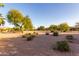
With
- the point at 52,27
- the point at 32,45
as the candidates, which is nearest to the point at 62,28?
the point at 52,27

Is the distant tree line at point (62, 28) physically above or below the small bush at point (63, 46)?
above

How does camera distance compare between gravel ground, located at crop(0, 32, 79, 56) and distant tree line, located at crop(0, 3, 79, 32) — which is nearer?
gravel ground, located at crop(0, 32, 79, 56)

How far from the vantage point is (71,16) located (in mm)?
3896

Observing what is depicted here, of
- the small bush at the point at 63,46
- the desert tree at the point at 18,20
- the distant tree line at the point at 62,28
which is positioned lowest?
the small bush at the point at 63,46

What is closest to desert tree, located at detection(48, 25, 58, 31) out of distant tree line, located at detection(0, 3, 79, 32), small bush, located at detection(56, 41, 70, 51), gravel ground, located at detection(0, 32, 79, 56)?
distant tree line, located at detection(0, 3, 79, 32)

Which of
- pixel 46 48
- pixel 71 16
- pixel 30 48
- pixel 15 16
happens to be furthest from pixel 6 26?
pixel 71 16

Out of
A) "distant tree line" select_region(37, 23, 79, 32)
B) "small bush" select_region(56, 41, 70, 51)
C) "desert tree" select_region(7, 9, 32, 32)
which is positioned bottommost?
"small bush" select_region(56, 41, 70, 51)

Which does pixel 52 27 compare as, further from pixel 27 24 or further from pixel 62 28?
pixel 27 24

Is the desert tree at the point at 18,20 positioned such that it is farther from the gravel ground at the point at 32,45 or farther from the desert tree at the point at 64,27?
the desert tree at the point at 64,27

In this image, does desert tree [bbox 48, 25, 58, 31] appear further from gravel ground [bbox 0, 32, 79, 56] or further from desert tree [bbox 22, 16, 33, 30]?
desert tree [bbox 22, 16, 33, 30]

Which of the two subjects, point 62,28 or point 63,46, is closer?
point 63,46

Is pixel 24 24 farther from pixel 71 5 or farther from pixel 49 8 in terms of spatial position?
pixel 71 5

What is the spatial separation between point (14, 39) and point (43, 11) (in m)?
0.76

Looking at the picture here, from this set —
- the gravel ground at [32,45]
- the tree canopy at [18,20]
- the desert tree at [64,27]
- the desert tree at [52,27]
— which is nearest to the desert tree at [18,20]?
the tree canopy at [18,20]
